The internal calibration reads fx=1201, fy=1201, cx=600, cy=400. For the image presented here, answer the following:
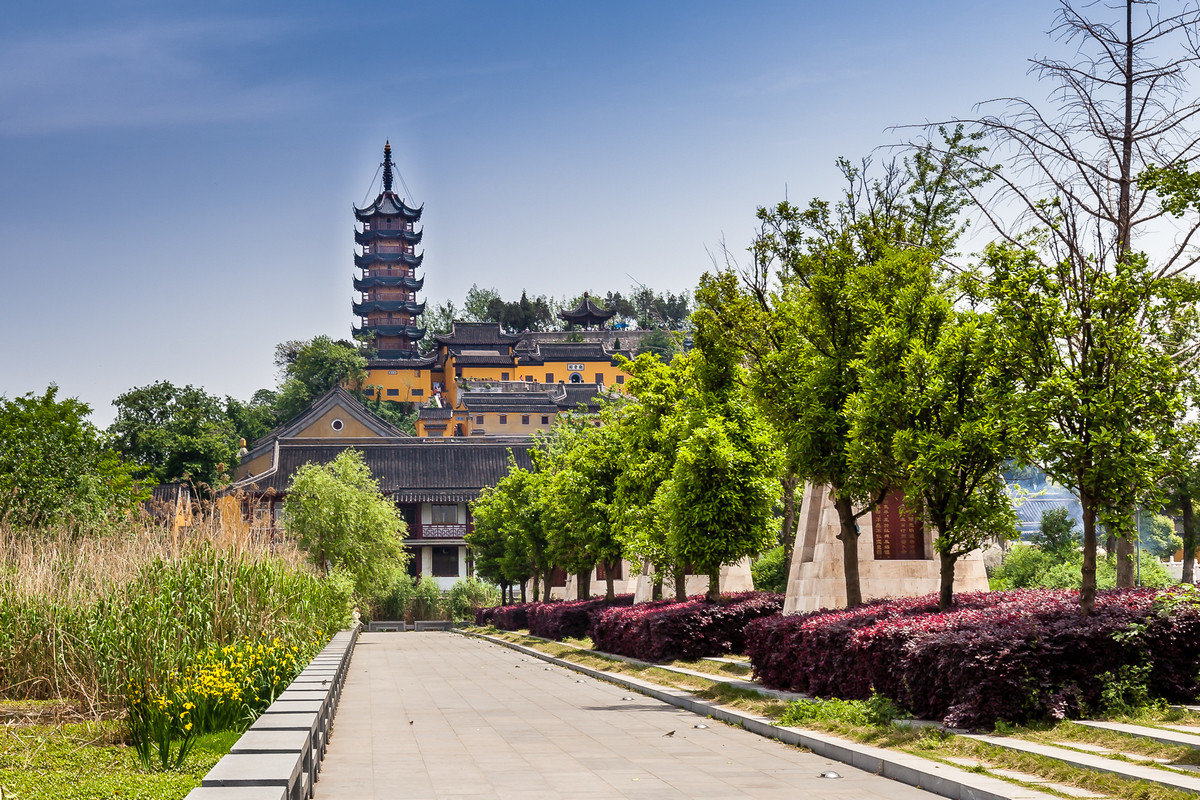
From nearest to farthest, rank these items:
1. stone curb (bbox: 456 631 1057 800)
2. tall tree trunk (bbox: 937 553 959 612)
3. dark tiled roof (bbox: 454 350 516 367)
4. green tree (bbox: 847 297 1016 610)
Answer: stone curb (bbox: 456 631 1057 800)
green tree (bbox: 847 297 1016 610)
tall tree trunk (bbox: 937 553 959 612)
dark tiled roof (bbox: 454 350 516 367)

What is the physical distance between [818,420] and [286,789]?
28.2ft

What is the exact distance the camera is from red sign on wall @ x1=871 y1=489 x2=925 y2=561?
15867 mm

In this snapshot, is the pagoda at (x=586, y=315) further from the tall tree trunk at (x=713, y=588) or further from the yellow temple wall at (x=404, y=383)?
the tall tree trunk at (x=713, y=588)

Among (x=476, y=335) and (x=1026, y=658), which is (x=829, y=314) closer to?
(x=1026, y=658)

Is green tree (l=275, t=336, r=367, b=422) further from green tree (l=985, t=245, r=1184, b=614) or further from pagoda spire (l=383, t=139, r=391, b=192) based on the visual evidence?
green tree (l=985, t=245, r=1184, b=614)

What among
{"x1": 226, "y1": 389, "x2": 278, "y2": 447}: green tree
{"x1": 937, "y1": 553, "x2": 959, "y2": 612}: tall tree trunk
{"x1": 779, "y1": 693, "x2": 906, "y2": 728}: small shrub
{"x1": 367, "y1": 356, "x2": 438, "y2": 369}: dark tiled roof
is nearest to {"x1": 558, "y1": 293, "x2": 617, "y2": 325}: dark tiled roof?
{"x1": 367, "y1": 356, "x2": 438, "y2": 369}: dark tiled roof

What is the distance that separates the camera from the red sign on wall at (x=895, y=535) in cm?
1587

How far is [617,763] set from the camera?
804 centimetres

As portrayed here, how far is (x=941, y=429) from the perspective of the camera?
1123 centimetres

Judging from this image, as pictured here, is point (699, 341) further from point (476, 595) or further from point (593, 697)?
point (476, 595)

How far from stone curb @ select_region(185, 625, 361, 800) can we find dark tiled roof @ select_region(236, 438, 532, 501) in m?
42.6

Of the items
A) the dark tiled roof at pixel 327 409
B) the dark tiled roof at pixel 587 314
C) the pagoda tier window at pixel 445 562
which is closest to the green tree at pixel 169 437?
the dark tiled roof at pixel 327 409

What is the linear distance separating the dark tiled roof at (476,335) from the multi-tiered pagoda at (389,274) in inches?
187

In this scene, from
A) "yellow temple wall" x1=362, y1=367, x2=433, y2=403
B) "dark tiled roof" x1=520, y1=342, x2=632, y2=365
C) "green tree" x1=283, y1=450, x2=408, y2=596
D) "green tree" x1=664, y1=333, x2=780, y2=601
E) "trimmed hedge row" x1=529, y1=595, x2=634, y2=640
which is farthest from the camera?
"yellow temple wall" x1=362, y1=367, x2=433, y2=403
